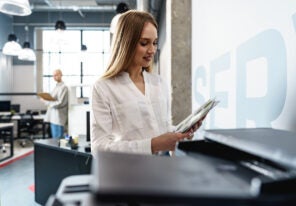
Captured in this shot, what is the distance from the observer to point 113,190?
37 cm

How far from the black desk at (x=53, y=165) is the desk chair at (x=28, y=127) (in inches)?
215

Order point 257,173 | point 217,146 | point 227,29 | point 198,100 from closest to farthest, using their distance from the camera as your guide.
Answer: point 257,173
point 217,146
point 227,29
point 198,100

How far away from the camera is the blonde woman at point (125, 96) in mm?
1255

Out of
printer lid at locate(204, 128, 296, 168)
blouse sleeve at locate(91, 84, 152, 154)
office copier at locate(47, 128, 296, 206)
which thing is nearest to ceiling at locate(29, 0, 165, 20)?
blouse sleeve at locate(91, 84, 152, 154)

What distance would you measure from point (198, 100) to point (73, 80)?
8518 millimetres

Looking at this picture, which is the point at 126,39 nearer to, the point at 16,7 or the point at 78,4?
the point at 16,7

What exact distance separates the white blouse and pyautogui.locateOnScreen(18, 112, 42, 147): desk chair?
7.67m

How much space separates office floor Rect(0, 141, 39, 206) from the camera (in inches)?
138

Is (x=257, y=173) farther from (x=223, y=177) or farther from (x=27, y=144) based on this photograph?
(x=27, y=144)

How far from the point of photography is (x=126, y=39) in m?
1.29

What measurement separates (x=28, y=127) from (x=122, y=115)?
8.09m

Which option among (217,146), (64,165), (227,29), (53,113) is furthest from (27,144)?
(217,146)

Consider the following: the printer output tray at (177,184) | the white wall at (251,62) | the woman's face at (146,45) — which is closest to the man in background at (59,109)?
the white wall at (251,62)

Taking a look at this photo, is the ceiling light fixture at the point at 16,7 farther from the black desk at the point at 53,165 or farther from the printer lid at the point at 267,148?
the printer lid at the point at 267,148
